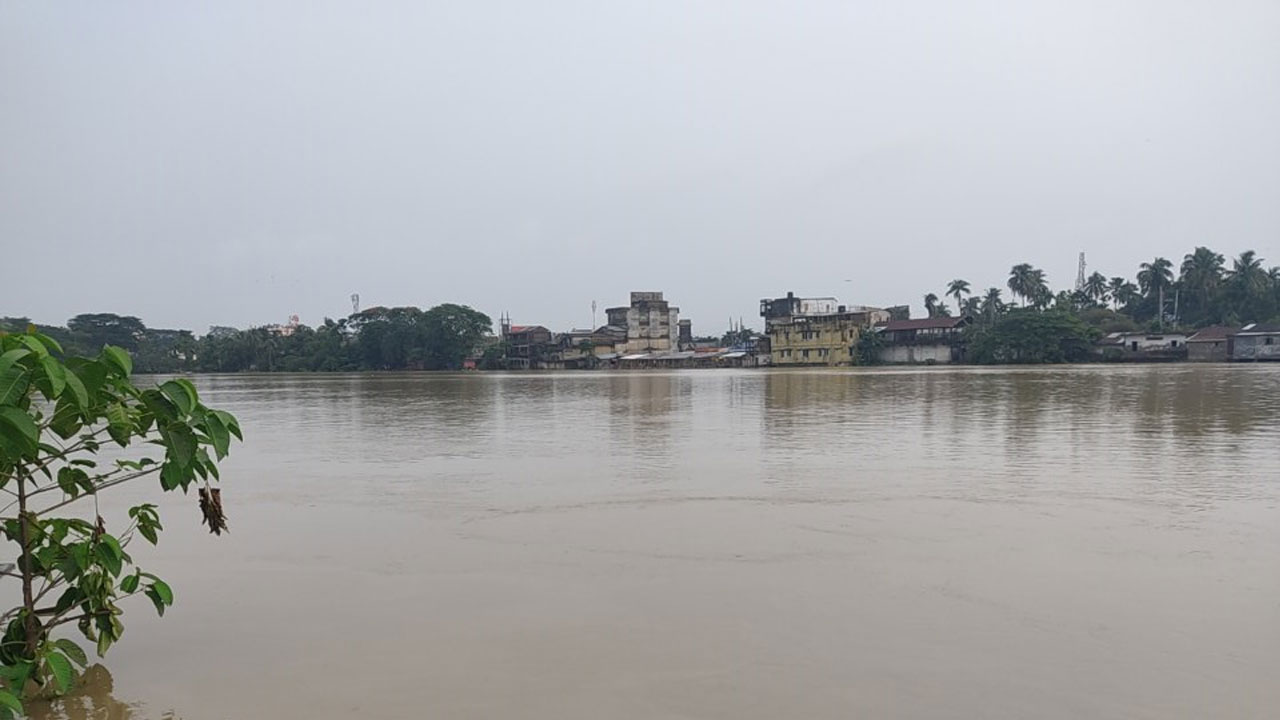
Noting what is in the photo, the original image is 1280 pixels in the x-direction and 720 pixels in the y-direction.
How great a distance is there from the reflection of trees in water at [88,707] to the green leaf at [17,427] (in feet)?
4.71

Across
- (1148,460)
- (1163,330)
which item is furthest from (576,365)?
(1148,460)

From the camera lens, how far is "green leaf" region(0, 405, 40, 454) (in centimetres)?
273

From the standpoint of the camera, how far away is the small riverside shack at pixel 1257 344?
2136 inches

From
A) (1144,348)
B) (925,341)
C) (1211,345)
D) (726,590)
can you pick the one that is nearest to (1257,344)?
(1211,345)

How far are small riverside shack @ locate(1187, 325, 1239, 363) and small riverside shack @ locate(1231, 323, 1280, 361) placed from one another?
0.47 m

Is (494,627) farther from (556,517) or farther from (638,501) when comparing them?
(638,501)

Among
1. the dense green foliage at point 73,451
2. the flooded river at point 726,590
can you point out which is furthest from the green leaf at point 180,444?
the flooded river at point 726,590

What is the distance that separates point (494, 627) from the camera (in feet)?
14.7

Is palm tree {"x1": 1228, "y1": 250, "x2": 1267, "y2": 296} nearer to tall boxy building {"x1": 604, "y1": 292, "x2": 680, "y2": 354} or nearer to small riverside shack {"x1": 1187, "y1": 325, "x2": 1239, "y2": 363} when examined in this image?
small riverside shack {"x1": 1187, "y1": 325, "x2": 1239, "y2": 363}

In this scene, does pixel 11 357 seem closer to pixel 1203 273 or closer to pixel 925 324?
pixel 925 324

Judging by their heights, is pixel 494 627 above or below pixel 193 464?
below

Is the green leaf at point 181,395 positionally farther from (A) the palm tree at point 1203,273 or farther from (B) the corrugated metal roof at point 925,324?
(A) the palm tree at point 1203,273

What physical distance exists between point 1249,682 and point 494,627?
367 centimetres

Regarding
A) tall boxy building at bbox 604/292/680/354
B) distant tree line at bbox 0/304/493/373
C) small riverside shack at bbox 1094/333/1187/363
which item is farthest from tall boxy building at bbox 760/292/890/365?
distant tree line at bbox 0/304/493/373
